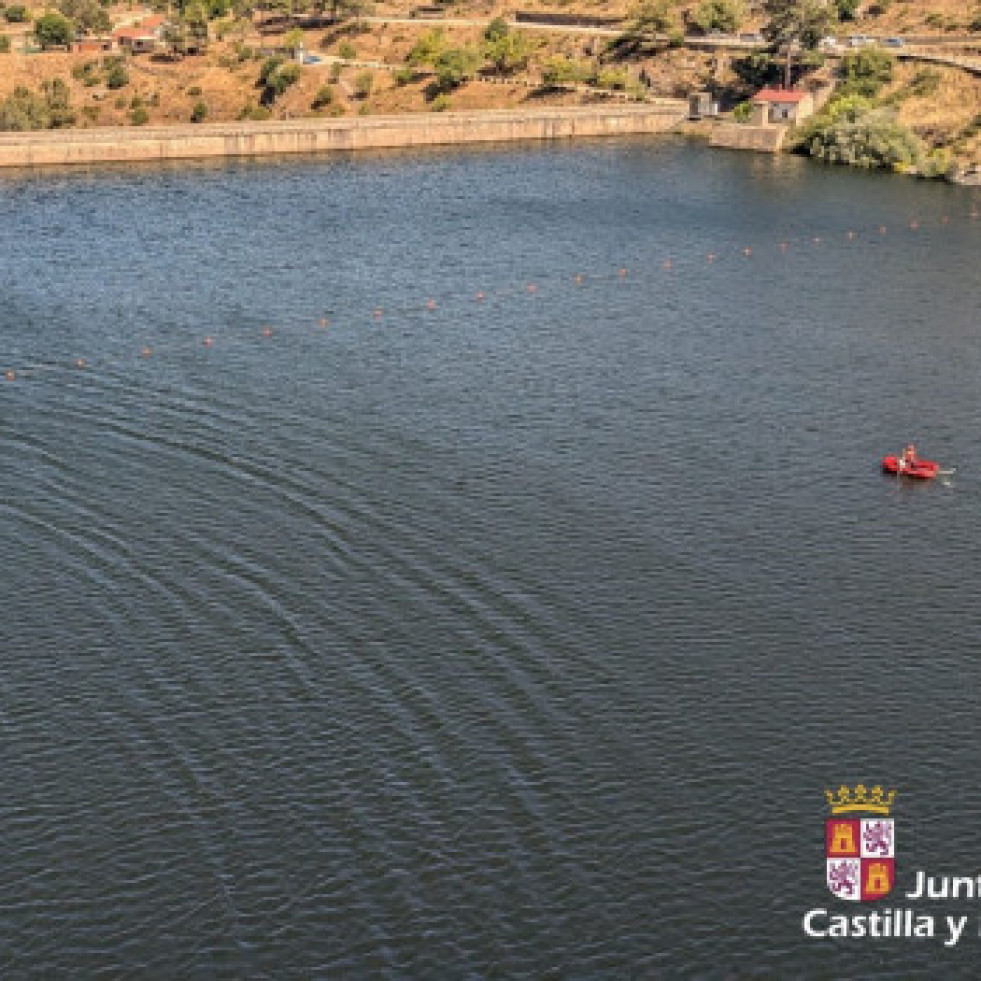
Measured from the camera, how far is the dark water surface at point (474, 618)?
56.5m

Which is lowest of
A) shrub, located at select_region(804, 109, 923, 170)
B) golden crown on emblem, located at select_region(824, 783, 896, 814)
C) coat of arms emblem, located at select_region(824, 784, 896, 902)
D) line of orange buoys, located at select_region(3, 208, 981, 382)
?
coat of arms emblem, located at select_region(824, 784, 896, 902)

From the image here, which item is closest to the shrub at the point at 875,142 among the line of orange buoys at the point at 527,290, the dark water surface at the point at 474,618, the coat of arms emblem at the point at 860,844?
the line of orange buoys at the point at 527,290

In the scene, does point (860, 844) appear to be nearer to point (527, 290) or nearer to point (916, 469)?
point (916, 469)

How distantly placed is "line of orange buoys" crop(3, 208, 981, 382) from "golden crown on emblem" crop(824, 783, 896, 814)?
238 ft

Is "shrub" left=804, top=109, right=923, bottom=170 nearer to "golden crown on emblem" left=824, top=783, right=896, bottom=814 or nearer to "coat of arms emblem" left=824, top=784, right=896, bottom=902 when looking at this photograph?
"golden crown on emblem" left=824, top=783, right=896, bottom=814

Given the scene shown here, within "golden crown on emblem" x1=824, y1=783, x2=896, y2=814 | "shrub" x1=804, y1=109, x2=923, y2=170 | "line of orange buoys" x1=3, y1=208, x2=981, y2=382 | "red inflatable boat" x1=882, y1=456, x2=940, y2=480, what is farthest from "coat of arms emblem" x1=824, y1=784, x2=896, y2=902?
"shrub" x1=804, y1=109, x2=923, y2=170

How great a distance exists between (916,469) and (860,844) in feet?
129

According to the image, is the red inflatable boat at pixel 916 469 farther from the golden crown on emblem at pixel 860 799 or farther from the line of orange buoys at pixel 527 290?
the line of orange buoys at pixel 527 290

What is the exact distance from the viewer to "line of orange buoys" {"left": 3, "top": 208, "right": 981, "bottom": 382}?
114 meters

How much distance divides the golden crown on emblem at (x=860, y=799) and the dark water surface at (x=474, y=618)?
918 millimetres

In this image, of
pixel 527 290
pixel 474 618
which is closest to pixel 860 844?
pixel 474 618

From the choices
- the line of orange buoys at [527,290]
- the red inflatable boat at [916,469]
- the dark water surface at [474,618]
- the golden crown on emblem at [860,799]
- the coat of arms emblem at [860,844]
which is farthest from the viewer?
the line of orange buoys at [527,290]

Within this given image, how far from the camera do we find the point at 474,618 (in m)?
75.9

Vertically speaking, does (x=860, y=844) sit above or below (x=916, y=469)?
below
